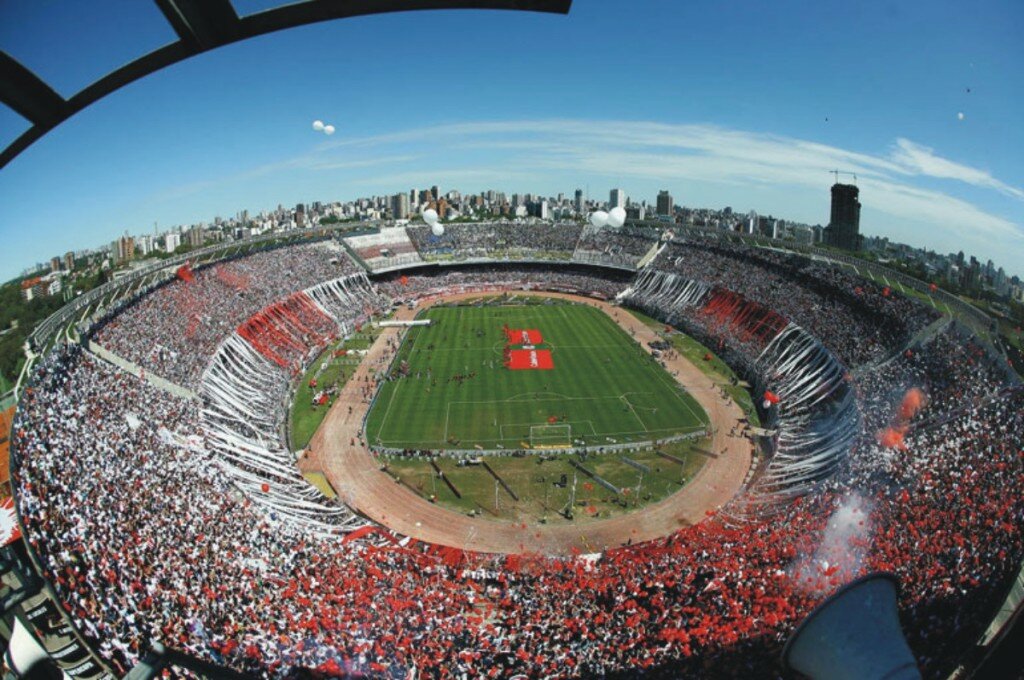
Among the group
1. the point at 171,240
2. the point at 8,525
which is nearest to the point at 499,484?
the point at 8,525

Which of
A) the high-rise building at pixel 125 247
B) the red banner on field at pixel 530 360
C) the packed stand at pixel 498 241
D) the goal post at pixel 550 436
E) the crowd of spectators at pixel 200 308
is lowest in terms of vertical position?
the high-rise building at pixel 125 247

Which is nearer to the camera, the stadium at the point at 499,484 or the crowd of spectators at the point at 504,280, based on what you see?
the stadium at the point at 499,484

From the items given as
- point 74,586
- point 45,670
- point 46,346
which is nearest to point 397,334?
point 46,346

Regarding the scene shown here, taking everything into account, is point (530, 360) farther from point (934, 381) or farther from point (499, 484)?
point (934, 381)

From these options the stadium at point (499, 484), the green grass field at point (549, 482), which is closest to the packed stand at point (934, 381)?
the stadium at point (499, 484)

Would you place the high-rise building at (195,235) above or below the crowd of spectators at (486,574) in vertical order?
below

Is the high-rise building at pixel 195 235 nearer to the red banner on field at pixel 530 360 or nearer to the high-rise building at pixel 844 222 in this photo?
the red banner on field at pixel 530 360
